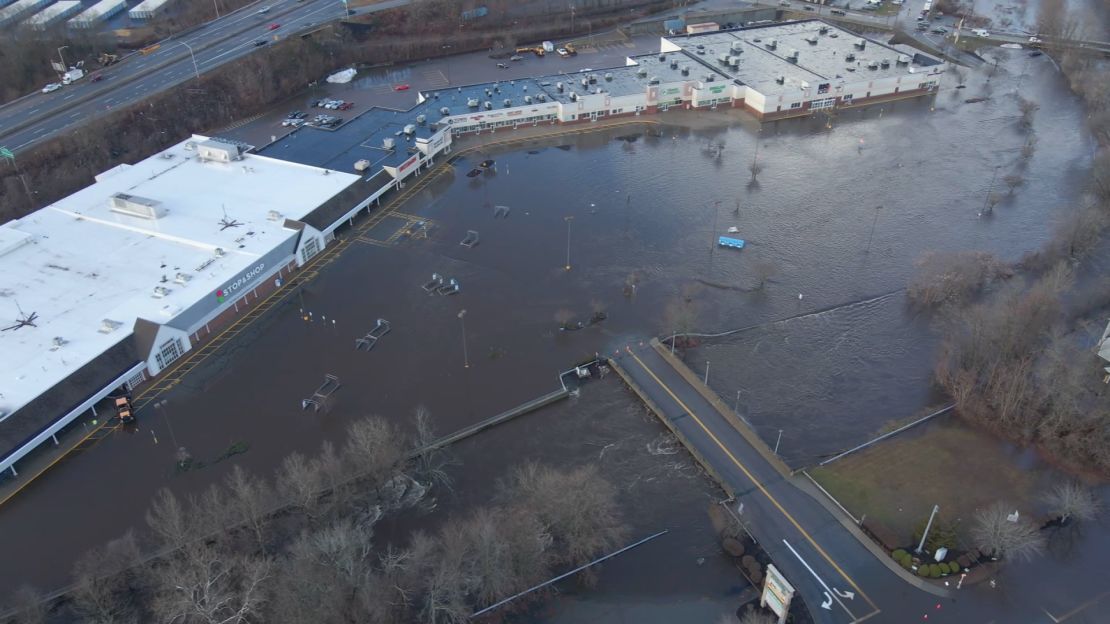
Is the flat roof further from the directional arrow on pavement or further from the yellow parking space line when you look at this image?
the directional arrow on pavement

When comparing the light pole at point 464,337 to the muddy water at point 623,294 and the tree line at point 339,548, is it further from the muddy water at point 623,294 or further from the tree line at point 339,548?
the tree line at point 339,548

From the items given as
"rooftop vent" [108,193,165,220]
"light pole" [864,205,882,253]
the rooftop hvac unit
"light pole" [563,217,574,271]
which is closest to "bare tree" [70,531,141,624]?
"rooftop vent" [108,193,165,220]

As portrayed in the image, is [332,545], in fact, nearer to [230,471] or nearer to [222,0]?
[230,471]

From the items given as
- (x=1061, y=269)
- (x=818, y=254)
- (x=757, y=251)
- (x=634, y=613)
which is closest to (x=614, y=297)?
(x=757, y=251)

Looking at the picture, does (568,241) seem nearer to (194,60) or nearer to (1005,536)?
(1005,536)

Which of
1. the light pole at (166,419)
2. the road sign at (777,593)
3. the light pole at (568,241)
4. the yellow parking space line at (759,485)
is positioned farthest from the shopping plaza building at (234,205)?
the road sign at (777,593)

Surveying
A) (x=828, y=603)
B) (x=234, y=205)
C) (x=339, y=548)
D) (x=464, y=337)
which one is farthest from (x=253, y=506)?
(x=234, y=205)
